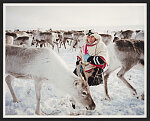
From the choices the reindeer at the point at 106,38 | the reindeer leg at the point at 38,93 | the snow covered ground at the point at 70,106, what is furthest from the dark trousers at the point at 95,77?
the reindeer at the point at 106,38

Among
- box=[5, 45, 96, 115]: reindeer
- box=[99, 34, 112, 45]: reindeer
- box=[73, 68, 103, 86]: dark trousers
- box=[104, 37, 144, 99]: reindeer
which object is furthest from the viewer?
box=[99, 34, 112, 45]: reindeer

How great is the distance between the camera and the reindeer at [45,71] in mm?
2234

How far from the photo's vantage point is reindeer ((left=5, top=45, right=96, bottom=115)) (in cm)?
223

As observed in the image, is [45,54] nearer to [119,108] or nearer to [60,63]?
[60,63]

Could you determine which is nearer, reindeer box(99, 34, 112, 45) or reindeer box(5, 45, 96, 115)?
reindeer box(5, 45, 96, 115)

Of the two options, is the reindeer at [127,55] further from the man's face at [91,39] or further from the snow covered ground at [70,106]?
the man's face at [91,39]

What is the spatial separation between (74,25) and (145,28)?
1.51 m

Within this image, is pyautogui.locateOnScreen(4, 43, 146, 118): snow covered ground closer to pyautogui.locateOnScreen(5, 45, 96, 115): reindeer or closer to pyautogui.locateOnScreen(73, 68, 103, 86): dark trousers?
pyautogui.locateOnScreen(5, 45, 96, 115): reindeer

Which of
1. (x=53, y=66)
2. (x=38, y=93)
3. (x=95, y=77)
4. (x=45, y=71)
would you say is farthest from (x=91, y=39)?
(x=38, y=93)

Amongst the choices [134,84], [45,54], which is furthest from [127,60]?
[45,54]

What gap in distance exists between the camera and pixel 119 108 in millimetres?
2682

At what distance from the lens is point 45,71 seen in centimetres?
231

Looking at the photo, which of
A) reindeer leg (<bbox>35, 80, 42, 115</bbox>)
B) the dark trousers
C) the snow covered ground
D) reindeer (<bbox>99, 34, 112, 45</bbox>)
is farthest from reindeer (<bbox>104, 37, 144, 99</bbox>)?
reindeer (<bbox>99, 34, 112, 45</bbox>)

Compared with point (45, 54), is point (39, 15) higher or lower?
higher
